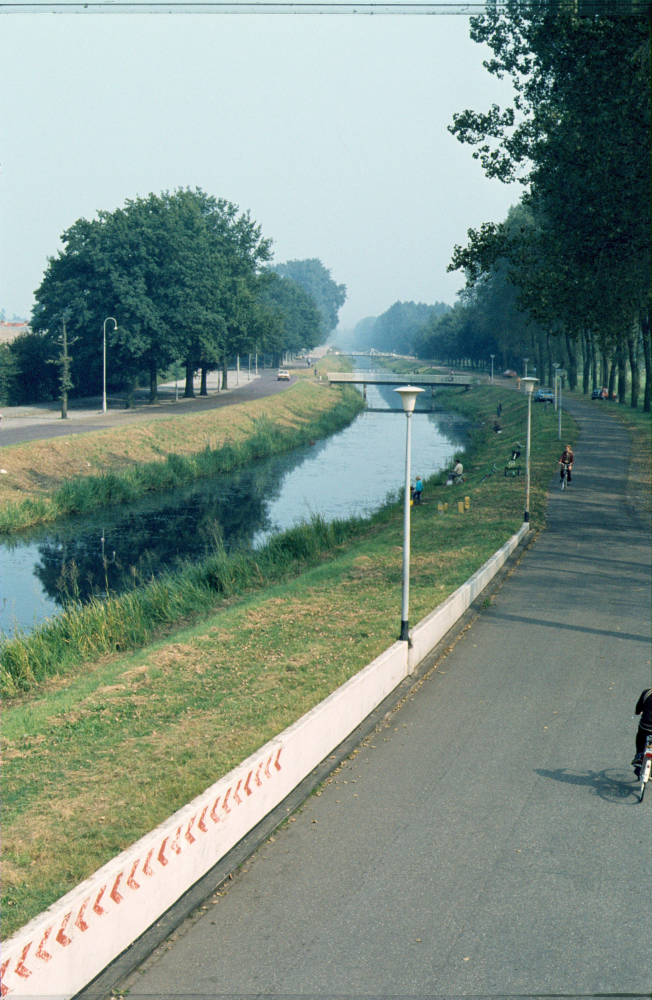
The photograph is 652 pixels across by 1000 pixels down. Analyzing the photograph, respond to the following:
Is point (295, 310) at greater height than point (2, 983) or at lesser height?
Result: greater

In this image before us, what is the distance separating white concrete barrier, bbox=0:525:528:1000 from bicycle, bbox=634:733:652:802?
3.97 metres

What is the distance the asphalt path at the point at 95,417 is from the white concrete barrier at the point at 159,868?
122 feet

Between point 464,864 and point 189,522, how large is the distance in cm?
3042

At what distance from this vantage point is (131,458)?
160ft

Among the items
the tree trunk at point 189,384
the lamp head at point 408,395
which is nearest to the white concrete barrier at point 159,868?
the lamp head at point 408,395

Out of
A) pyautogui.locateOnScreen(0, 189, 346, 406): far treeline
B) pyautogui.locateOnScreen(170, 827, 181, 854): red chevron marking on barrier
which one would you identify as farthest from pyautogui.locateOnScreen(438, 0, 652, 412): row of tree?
pyautogui.locateOnScreen(0, 189, 346, 406): far treeline

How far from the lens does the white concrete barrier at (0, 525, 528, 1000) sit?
22.0 feet

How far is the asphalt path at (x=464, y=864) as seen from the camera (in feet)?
24.6

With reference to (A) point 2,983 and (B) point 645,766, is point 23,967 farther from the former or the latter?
(B) point 645,766

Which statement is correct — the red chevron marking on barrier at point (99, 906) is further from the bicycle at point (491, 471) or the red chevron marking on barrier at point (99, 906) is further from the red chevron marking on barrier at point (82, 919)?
the bicycle at point (491, 471)

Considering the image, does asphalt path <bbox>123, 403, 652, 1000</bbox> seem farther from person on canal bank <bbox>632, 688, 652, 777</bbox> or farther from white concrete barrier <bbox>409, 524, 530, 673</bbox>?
person on canal bank <bbox>632, 688, 652, 777</bbox>

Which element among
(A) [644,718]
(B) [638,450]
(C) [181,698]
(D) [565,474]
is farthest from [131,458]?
(A) [644,718]

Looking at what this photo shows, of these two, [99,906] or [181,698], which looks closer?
[99,906]

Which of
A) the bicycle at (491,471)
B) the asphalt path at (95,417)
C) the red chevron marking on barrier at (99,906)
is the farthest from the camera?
the asphalt path at (95,417)
